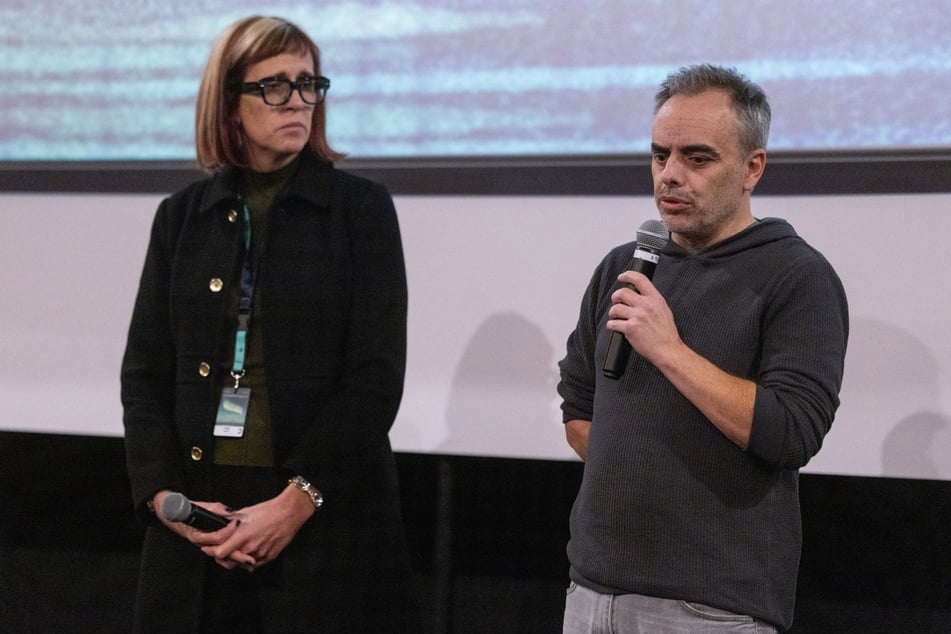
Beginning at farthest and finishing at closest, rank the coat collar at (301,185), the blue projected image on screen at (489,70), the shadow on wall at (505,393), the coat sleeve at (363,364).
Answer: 1. the shadow on wall at (505,393)
2. the blue projected image on screen at (489,70)
3. the coat collar at (301,185)
4. the coat sleeve at (363,364)

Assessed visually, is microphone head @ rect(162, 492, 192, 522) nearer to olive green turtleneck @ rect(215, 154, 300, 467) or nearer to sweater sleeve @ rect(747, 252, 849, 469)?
olive green turtleneck @ rect(215, 154, 300, 467)

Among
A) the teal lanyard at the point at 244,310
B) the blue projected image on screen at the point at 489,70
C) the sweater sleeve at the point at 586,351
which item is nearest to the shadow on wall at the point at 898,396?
the blue projected image on screen at the point at 489,70

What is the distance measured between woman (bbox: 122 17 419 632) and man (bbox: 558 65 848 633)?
412 mm

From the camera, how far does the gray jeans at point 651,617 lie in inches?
59.6

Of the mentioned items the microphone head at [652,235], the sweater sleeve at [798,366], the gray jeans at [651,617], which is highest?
the microphone head at [652,235]

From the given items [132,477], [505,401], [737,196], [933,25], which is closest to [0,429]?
[132,477]

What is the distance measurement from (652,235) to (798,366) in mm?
311

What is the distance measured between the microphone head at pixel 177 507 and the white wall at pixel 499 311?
0.94 m

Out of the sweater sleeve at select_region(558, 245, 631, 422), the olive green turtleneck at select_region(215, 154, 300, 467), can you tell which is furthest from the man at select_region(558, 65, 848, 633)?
the olive green turtleneck at select_region(215, 154, 300, 467)

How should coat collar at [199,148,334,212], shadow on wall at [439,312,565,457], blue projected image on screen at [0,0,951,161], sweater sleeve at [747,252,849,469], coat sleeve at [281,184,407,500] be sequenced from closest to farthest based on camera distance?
1. sweater sleeve at [747,252,849,469]
2. coat sleeve at [281,184,407,500]
3. coat collar at [199,148,334,212]
4. blue projected image on screen at [0,0,951,161]
5. shadow on wall at [439,312,565,457]

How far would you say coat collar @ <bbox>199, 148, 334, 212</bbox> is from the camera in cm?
199

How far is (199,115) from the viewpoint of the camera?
81.2 inches

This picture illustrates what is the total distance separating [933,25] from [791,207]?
48cm

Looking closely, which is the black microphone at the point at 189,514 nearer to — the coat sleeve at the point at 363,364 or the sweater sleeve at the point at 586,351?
the coat sleeve at the point at 363,364
